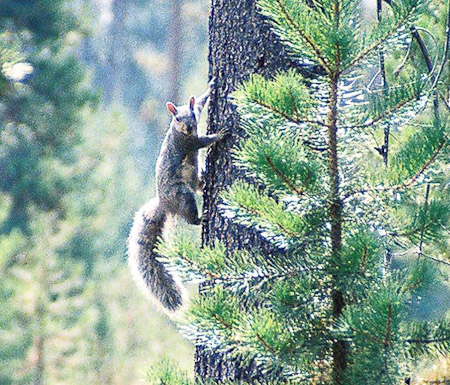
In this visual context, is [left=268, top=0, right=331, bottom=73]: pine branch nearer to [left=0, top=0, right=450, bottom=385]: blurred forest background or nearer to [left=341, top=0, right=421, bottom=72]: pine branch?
[left=341, top=0, right=421, bottom=72]: pine branch

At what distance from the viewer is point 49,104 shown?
930 centimetres

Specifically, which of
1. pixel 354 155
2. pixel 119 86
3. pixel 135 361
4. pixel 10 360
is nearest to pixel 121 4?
pixel 119 86

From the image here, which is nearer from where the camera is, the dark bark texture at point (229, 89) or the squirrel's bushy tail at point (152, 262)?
the dark bark texture at point (229, 89)

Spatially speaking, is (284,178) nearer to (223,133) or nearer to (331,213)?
(331,213)

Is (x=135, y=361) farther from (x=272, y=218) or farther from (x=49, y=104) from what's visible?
(x=272, y=218)

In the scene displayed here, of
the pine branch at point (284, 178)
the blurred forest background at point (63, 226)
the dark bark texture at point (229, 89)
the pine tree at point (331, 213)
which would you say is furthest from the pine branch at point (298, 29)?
the blurred forest background at point (63, 226)

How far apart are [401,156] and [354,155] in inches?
5.7

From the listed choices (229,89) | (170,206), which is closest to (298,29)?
(229,89)

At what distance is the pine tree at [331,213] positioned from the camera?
141 centimetres

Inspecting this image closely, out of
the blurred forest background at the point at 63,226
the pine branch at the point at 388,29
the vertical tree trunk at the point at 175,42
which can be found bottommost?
the blurred forest background at the point at 63,226

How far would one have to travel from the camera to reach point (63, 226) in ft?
A: 29.5

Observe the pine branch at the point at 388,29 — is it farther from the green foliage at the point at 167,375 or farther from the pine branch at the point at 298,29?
the green foliage at the point at 167,375

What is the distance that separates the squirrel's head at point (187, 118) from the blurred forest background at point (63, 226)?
10.7ft

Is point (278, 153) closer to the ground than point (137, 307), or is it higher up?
higher up
